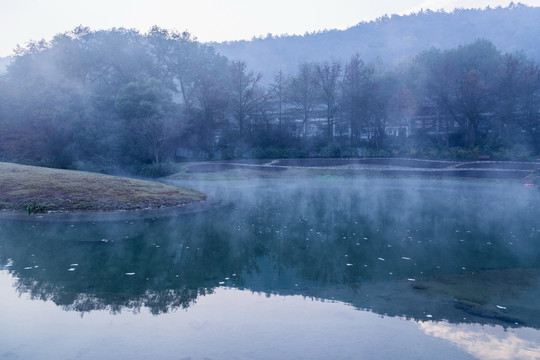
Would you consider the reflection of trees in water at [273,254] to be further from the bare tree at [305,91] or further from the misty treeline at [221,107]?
the bare tree at [305,91]

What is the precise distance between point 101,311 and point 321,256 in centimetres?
592

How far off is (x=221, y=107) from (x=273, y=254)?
1751 inches

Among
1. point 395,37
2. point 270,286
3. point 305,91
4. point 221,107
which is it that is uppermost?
point 395,37

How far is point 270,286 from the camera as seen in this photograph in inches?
380

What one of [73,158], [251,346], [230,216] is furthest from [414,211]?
[73,158]

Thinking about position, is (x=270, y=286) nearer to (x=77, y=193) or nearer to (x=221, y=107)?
(x=77, y=193)

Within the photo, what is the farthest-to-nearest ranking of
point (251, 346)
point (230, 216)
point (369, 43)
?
1. point (369, 43)
2. point (230, 216)
3. point (251, 346)

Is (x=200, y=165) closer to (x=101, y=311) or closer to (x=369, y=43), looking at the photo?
(x=101, y=311)

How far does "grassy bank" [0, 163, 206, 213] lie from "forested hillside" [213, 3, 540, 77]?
303ft

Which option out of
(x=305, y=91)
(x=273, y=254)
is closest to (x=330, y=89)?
(x=305, y=91)

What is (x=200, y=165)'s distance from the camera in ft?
148

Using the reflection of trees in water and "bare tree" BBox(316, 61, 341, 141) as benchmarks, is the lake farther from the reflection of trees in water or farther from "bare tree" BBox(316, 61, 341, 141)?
"bare tree" BBox(316, 61, 341, 141)

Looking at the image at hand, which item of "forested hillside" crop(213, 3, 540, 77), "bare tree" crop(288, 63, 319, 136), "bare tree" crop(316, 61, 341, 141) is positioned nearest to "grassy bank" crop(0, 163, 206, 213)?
"bare tree" crop(316, 61, 341, 141)

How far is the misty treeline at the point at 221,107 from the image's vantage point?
42562 mm
